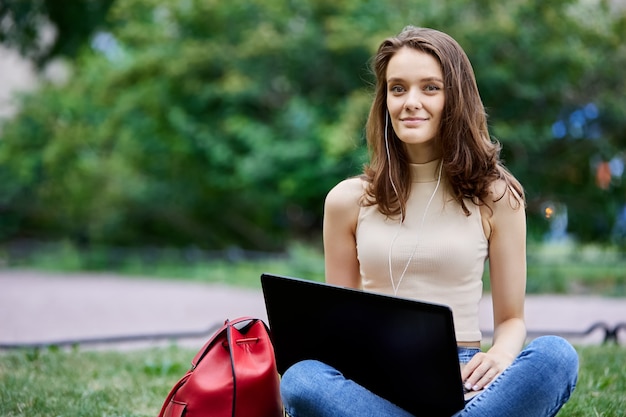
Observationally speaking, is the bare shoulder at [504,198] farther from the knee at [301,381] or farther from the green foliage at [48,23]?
the green foliage at [48,23]

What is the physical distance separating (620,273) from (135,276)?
860 cm

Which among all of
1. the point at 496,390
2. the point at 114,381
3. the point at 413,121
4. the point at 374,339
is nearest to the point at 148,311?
the point at 114,381

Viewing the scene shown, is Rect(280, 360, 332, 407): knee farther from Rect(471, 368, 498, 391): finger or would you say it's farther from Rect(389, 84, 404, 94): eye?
Rect(389, 84, 404, 94): eye

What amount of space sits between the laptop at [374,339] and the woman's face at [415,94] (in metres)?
0.69

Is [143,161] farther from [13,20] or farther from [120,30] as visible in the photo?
[13,20]

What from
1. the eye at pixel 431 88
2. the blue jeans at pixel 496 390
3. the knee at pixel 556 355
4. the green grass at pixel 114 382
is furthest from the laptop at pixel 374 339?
the green grass at pixel 114 382

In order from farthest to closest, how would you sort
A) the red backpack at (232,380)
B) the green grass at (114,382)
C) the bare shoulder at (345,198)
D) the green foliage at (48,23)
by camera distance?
the green foliage at (48,23) < the green grass at (114,382) < the bare shoulder at (345,198) < the red backpack at (232,380)

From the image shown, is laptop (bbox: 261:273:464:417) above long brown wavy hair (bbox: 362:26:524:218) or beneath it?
beneath

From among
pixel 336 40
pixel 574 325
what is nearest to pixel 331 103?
pixel 336 40

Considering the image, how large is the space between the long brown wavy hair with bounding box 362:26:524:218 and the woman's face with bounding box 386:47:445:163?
0.9 inches

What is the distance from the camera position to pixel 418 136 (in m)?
2.55

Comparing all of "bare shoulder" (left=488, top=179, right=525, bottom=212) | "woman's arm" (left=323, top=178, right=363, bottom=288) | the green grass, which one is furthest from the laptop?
the green grass

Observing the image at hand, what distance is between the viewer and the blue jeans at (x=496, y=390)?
2.09m

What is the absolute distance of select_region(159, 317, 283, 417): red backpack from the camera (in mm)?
2342
